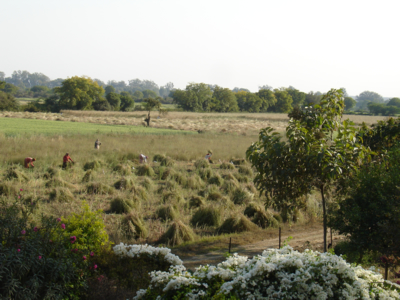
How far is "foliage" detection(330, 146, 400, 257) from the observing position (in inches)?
215

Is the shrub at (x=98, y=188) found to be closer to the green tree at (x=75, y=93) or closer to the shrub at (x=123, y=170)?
the shrub at (x=123, y=170)

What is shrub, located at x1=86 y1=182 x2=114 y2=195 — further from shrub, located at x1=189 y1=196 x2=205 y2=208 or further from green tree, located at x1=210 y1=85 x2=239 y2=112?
green tree, located at x1=210 y1=85 x2=239 y2=112

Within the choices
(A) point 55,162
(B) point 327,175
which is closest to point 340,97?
(B) point 327,175

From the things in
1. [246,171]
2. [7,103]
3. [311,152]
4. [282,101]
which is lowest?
[246,171]

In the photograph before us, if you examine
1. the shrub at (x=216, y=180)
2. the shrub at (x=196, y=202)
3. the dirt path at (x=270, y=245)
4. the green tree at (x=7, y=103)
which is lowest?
the dirt path at (x=270, y=245)

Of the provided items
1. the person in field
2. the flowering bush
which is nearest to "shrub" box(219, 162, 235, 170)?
the person in field

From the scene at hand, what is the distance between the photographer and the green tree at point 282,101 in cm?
11582

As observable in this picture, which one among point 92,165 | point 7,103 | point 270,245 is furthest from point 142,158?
point 7,103

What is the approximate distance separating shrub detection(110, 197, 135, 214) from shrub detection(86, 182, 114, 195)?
1971 mm

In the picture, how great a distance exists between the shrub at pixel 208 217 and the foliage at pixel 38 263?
5.82 m

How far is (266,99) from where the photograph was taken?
374 feet

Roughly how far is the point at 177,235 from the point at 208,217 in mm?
1956

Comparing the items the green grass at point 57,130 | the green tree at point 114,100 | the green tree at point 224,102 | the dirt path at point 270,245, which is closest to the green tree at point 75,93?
the green tree at point 114,100

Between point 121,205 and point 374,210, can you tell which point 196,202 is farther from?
point 374,210
